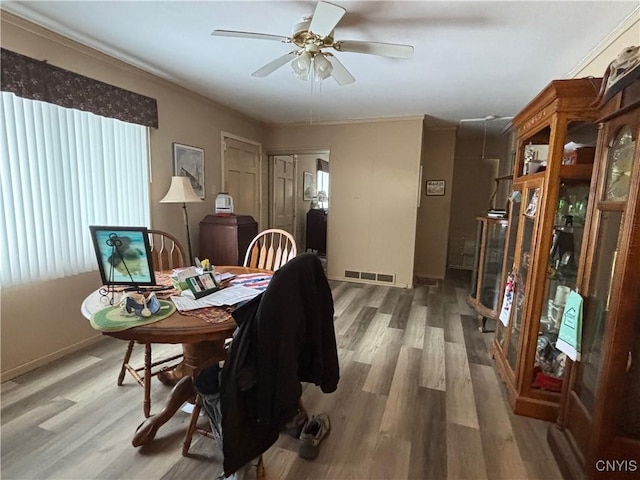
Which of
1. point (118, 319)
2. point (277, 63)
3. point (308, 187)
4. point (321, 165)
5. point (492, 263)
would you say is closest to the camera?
point (118, 319)

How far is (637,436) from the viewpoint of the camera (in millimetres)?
1256

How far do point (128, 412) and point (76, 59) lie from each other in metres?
2.41

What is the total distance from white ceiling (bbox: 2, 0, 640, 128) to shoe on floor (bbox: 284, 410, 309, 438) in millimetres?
2270

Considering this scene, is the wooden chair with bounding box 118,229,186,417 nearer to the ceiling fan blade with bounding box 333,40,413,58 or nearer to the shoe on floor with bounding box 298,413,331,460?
the shoe on floor with bounding box 298,413,331,460

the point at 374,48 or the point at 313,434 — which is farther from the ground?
the point at 374,48

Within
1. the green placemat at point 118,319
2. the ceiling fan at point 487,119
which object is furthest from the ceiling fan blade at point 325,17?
the ceiling fan at point 487,119

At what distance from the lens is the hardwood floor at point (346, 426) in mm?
1432

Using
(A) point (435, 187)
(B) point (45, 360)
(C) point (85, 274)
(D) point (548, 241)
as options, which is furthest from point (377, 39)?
(B) point (45, 360)

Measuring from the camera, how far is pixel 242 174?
14.3 ft

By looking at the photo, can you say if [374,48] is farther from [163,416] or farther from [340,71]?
[163,416]

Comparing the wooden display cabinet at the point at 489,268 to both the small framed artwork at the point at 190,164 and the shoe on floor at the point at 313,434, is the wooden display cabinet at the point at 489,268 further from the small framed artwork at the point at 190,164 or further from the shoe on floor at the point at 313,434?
the small framed artwork at the point at 190,164

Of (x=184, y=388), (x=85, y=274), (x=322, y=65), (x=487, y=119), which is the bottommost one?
(x=184, y=388)

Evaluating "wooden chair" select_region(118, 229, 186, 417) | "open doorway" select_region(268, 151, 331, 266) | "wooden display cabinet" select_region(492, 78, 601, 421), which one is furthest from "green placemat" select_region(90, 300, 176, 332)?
"open doorway" select_region(268, 151, 331, 266)

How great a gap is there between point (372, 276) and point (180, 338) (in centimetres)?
355
